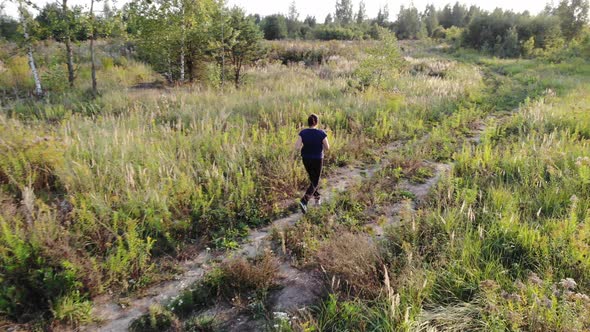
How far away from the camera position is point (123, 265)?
3.41 metres

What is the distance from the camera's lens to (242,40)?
13.9m

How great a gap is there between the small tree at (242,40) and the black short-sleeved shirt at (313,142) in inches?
377

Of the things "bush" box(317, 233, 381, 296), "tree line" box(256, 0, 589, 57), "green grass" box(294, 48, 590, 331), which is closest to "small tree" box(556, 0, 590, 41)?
"tree line" box(256, 0, 589, 57)

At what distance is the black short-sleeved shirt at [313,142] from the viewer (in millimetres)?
4862

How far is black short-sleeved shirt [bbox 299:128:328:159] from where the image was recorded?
486 cm

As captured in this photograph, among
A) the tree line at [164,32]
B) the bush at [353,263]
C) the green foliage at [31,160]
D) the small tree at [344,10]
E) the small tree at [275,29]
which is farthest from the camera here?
the small tree at [344,10]

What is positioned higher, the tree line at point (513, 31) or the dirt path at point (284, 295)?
the tree line at point (513, 31)

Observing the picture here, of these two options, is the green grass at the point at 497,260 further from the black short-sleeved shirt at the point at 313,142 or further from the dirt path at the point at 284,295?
the black short-sleeved shirt at the point at 313,142

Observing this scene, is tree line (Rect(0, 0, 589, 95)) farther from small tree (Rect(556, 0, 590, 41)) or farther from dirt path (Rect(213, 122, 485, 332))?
small tree (Rect(556, 0, 590, 41))

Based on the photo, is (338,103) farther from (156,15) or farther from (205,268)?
(156,15)

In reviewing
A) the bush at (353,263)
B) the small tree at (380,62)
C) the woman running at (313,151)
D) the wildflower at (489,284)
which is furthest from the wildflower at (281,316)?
the small tree at (380,62)

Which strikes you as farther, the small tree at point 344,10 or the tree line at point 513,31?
the small tree at point 344,10

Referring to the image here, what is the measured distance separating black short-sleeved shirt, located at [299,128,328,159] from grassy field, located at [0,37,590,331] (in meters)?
0.79

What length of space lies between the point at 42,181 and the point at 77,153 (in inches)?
24.9
